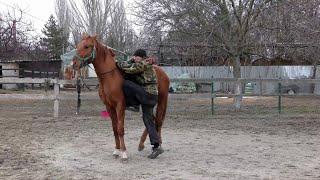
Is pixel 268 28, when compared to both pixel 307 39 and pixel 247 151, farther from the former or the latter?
pixel 247 151

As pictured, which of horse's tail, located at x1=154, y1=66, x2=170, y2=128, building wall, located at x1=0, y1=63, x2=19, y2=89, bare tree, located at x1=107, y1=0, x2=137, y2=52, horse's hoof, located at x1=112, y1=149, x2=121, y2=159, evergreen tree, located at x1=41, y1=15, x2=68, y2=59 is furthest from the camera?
evergreen tree, located at x1=41, y1=15, x2=68, y2=59

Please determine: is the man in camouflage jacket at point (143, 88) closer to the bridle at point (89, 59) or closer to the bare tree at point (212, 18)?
the bridle at point (89, 59)

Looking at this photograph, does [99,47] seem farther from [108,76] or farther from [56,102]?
[56,102]

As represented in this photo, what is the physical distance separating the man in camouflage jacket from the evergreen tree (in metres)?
46.0

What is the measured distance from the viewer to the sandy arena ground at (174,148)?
613 cm

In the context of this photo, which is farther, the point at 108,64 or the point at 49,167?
the point at 108,64

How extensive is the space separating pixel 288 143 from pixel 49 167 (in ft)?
14.8

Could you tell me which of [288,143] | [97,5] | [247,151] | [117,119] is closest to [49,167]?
[117,119]

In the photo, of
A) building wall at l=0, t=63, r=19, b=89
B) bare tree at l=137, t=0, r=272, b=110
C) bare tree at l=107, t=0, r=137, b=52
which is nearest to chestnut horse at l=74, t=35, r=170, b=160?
bare tree at l=137, t=0, r=272, b=110

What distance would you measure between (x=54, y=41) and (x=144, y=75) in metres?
48.6

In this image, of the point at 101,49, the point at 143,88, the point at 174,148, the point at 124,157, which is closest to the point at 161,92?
the point at 143,88

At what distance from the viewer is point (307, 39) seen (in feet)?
43.4

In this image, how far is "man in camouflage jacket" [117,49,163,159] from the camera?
7.07 meters

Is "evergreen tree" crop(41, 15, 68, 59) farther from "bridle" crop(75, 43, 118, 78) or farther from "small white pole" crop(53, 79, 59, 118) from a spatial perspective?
"bridle" crop(75, 43, 118, 78)
